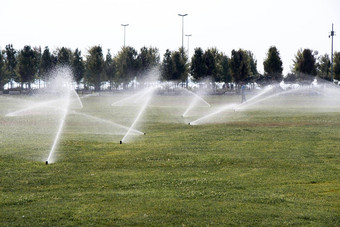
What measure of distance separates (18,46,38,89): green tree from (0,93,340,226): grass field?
86025mm

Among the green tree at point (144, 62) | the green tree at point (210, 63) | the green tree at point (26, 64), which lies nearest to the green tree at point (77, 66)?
the green tree at point (26, 64)

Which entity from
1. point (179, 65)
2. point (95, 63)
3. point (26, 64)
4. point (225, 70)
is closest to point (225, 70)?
point (225, 70)

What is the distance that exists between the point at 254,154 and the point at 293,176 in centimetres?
390

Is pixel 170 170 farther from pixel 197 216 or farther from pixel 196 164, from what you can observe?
pixel 197 216

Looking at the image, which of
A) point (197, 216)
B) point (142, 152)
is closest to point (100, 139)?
point (142, 152)

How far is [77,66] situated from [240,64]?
126 ft

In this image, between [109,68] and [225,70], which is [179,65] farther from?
[225,70]

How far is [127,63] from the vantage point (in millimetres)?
103062

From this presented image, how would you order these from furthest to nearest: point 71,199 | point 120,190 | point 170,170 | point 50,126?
point 50,126 → point 170,170 → point 120,190 → point 71,199

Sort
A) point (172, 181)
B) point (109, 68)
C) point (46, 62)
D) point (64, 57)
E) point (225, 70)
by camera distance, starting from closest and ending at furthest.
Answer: point (172, 181), point (64, 57), point (46, 62), point (109, 68), point (225, 70)

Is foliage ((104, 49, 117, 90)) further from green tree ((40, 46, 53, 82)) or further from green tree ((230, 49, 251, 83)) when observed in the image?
green tree ((230, 49, 251, 83))

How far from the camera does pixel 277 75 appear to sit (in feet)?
328

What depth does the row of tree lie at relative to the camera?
10056 cm

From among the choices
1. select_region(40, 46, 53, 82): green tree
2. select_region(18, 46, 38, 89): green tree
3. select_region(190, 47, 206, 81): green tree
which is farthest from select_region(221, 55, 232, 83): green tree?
select_region(18, 46, 38, 89): green tree
